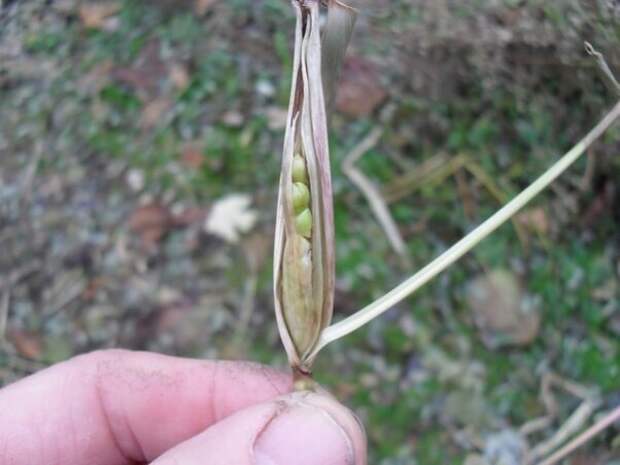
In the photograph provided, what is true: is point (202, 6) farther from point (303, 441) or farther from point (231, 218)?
point (303, 441)

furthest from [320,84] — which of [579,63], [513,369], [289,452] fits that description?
[513,369]

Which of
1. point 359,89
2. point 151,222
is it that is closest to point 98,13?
point 151,222

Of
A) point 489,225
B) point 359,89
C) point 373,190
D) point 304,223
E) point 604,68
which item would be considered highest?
point 604,68

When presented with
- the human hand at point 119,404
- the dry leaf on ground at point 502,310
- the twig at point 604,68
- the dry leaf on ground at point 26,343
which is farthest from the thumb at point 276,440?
the dry leaf on ground at point 26,343

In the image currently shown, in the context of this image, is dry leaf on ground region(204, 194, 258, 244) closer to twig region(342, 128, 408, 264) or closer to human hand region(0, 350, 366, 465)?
twig region(342, 128, 408, 264)

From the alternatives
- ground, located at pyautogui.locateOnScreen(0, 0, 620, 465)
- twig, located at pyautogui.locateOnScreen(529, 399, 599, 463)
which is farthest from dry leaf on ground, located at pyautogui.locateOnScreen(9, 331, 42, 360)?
twig, located at pyautogui.locateOnScreen(529, 399, 599, 463)

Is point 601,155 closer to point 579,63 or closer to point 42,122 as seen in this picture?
point 579,63

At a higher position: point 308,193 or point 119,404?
point 308,193

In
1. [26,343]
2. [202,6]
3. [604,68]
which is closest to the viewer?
[604,68]
